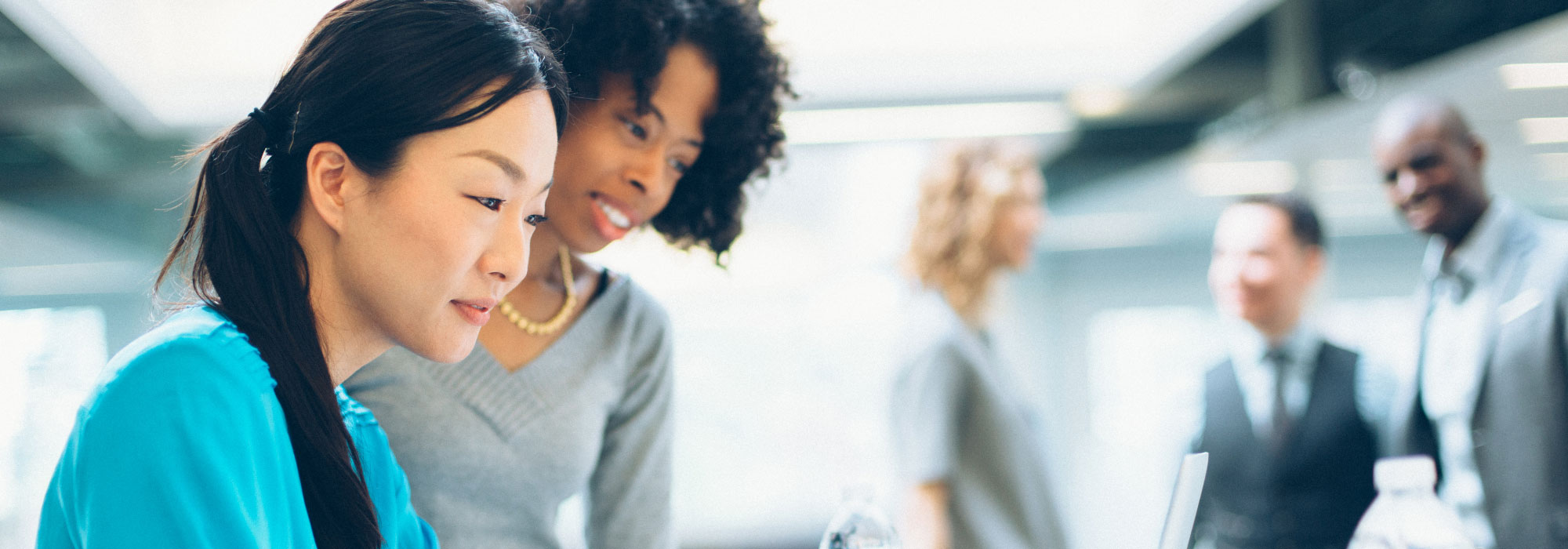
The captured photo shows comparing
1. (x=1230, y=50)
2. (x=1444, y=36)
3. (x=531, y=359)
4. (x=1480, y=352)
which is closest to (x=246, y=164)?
(x=531, y=359)

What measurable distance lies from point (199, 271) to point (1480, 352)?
1.60m

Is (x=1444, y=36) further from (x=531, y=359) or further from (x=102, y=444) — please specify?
(x=102, y=444)

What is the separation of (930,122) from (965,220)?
1.56 metres

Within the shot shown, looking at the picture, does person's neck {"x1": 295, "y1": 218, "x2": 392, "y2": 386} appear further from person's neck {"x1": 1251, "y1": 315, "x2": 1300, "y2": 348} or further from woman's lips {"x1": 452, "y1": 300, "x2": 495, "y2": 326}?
person's neck {"x1": 1251, "y1": 315, "x2": 1300, "y2": 348}

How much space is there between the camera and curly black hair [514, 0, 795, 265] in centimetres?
113

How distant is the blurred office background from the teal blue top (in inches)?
29.0

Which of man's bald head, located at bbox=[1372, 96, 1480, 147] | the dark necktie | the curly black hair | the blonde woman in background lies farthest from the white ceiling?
the curly black hair

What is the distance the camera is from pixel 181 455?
0.60 meters

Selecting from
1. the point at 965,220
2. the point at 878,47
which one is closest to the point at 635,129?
the point at 965,220

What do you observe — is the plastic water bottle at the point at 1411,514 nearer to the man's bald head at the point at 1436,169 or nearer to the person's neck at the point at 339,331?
the man's bald head at the point at 1436,169

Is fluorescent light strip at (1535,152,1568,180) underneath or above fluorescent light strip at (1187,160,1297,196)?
underneath

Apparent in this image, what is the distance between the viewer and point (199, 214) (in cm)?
79

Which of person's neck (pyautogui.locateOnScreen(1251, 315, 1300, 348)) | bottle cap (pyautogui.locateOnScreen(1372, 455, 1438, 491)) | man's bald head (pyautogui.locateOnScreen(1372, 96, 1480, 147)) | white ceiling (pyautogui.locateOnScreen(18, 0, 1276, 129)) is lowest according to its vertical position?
bottle cap (pyautogui.locateOnScreen(1372, 455, 1438, 491))

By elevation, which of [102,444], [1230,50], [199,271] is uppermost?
[1230,50]
